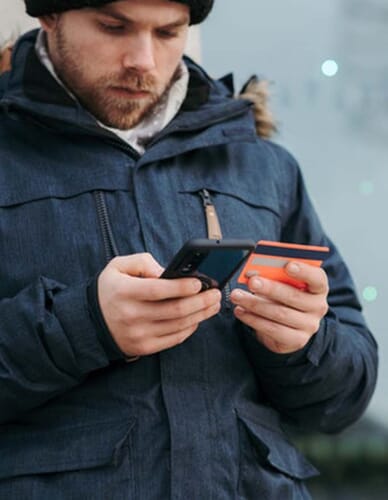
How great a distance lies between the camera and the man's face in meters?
1.84

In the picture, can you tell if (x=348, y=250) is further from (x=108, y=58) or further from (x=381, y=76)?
(x=108, y=58)

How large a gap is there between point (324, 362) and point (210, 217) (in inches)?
12.2

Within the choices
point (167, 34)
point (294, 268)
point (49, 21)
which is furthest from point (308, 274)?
point (49, 21)

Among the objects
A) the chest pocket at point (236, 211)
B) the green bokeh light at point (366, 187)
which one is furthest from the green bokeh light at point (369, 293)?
the chest pocket at point (236, 211)

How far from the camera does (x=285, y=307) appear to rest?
5.40ft

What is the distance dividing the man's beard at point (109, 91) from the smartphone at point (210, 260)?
1.49 feet

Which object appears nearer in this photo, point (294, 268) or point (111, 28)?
point (294, 268)

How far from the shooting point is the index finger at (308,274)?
1.58m

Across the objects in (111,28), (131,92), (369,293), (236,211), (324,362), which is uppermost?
(111,28)

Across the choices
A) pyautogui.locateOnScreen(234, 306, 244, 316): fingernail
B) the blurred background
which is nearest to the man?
pyautogui.locateOnScreen(234, 306, 244, 316): fingernail

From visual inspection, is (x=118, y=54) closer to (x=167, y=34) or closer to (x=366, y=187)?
(x=167, y=34)

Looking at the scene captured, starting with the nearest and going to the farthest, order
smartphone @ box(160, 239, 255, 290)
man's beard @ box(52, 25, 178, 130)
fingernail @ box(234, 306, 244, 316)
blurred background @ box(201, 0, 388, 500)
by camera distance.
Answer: smartphone @ box(160, 239, 255, 290) → fingernail @ box(234, 306, 244, 316) → man's beard @ box(52, 25, 178, 130) → blurred background @ box(201, 0, 388, 500)

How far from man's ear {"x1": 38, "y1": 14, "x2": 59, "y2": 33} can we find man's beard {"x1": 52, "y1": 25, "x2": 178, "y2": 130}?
24 millimetres

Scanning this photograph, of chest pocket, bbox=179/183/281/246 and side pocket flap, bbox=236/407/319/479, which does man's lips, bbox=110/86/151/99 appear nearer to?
chest pocket, bbox=179/183/281/246
